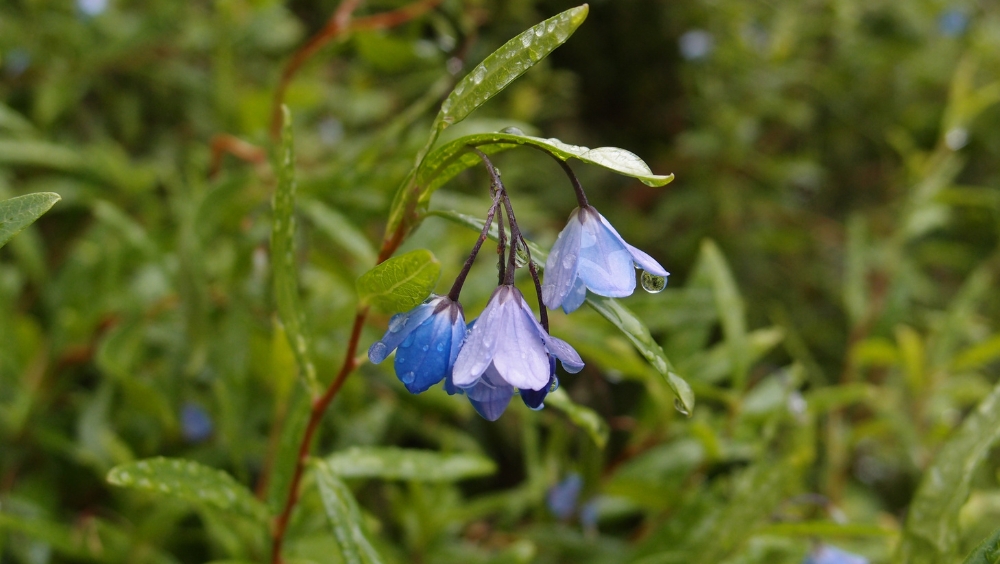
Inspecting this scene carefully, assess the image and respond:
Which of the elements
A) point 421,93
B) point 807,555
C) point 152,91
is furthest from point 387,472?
point 152,91

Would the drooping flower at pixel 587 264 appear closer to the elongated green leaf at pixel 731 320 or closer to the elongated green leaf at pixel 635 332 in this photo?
the elongated green leaf at pixel 635 332

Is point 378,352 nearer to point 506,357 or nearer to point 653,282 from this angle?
point 506,357

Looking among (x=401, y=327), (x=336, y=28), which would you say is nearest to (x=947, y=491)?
(x=401, y=327)

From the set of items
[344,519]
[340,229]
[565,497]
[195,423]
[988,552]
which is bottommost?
[565,497]

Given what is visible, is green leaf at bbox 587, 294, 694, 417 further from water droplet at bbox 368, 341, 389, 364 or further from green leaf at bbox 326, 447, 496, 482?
green leaf at bbox 326, 447, 496, 482

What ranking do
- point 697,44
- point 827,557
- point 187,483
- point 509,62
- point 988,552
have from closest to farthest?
point 509,62 → point 988,552 → point 187,483 → point 827,557 → point 697,44
